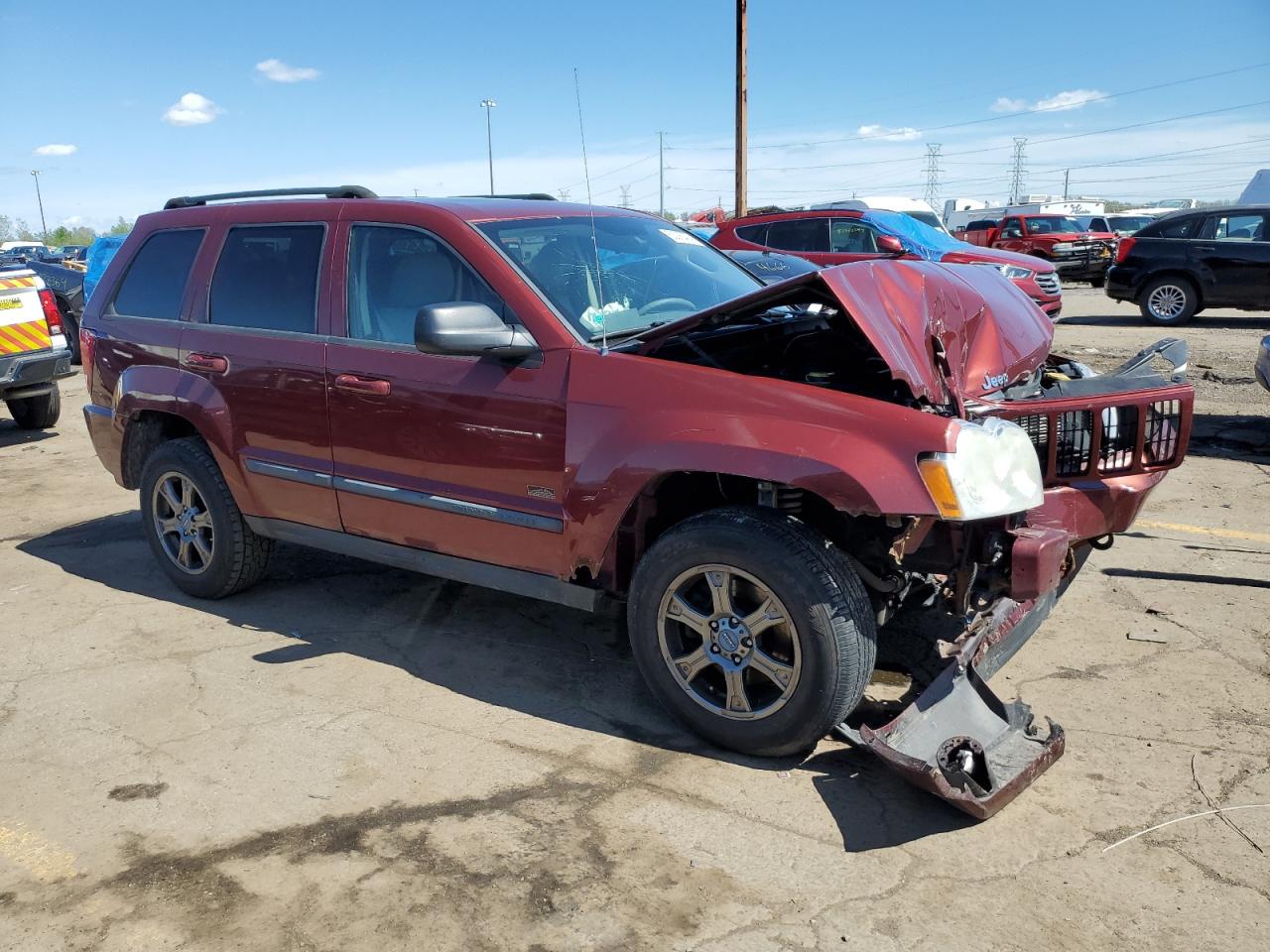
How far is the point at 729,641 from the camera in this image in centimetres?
333

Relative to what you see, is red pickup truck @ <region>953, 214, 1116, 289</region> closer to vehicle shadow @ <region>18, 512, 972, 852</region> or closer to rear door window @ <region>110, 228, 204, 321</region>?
vehicle shadow @ <region>18, 512, 972, 852</region>

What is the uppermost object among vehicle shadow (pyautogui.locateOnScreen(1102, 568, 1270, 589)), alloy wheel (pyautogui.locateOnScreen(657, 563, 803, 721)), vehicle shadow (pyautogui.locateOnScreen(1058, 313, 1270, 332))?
alloy wheel (pyautogui.locateOnScreen(657, 563, 803, 721))

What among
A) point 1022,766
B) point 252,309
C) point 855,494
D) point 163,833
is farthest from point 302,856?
point 252,309

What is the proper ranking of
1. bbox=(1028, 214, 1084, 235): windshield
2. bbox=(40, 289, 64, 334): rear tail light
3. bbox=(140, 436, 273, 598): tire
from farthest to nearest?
bbox=(1028, 214, 1084, 235): windshield → bbox=(40, 289, 64, 334): rear tail light → bbox=(140, 436, 273, 598): tire

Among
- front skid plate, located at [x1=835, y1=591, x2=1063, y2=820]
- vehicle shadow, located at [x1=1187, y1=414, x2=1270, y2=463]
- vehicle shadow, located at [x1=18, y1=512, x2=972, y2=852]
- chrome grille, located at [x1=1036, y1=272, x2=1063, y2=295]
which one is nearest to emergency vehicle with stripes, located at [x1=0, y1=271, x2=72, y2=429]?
vehicle shadow, located at [x1=18, y1=512, x2=972, y2=852]

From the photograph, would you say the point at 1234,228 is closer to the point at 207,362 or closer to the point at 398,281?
the point at 398,281

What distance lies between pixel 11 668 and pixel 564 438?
9.19ft

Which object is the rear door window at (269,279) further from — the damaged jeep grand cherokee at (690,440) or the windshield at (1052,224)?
the windshield at (1052,224)

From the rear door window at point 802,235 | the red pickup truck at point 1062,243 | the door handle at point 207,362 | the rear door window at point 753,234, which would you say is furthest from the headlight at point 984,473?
the red pickup truck at point 1062,243

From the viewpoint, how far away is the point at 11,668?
14.5ft

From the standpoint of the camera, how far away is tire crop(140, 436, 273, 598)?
4863 millimetres

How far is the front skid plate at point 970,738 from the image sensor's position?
2955mm

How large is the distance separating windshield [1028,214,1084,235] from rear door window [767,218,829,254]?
49.6ft

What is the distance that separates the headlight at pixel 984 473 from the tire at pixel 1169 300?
43.3ft
